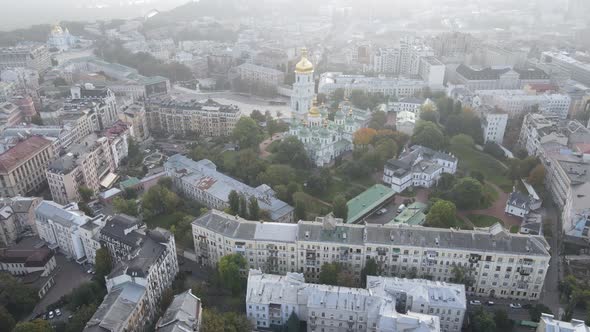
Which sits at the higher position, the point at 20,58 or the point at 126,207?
the point at 20,58

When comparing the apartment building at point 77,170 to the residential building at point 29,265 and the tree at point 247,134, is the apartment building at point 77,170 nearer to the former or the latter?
the residential building at point 29,265

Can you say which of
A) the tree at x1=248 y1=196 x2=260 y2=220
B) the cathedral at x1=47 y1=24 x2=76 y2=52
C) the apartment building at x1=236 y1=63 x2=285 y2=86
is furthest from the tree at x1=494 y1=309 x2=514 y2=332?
the cathedral at x1=47 y1=24 x2=76 y2=52

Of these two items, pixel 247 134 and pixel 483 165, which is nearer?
pixel 483 165

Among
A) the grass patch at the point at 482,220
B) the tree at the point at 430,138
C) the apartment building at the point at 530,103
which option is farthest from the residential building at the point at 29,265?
the apartment building at the point at 530,103

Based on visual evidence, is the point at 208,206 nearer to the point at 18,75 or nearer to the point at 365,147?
the point at 365,147

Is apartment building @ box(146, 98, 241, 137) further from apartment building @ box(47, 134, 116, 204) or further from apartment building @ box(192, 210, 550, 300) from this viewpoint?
apartment building @ box(192, 210, 550, 300)

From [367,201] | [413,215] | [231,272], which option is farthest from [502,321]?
[231,272]

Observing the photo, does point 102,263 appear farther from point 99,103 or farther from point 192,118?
point 99,103
